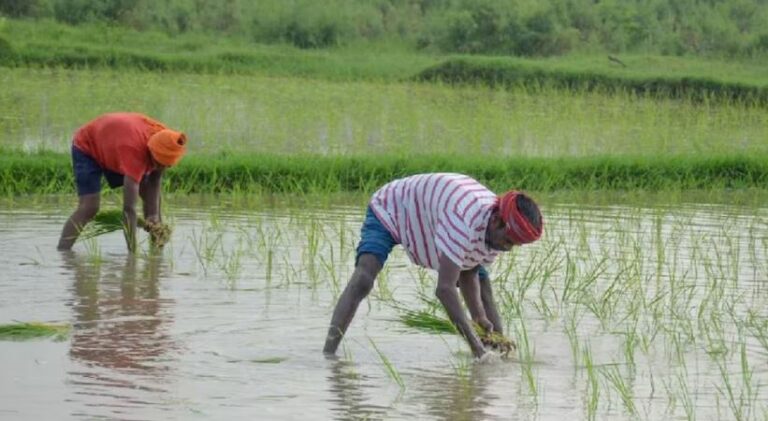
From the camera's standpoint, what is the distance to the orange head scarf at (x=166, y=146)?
6738 millimetres

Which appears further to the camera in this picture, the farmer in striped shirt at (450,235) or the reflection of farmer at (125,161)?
the reflection of farmer at (125,161)

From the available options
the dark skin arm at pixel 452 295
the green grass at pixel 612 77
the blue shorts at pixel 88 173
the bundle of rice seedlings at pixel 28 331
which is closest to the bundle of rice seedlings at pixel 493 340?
the dark skin arm at pixel 452 295

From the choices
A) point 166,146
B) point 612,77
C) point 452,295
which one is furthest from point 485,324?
point 612,77

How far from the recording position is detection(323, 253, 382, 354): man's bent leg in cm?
496

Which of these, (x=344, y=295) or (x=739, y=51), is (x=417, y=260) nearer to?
(x=344, y=295)

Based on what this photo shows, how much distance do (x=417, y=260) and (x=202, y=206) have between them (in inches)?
170

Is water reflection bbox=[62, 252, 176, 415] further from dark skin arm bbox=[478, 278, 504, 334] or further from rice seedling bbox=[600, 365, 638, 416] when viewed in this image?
rice seedling bbox=[600, 365, 638, 416]

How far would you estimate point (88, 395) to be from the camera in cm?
443

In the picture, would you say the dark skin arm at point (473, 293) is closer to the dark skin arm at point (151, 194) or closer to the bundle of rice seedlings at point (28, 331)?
the bundle of rice seedlings at point (28, 331)

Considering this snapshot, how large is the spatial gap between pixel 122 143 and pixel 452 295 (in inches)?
107

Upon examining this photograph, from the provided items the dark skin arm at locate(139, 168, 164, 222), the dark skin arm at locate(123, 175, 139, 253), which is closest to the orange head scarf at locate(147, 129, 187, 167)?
the dark skin arm at locate(123, 175, 139, 253)

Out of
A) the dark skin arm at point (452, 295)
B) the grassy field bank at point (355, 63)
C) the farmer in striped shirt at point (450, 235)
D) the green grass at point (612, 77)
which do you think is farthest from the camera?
the grassy field bank at point (355, 63)

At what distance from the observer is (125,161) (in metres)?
6.81

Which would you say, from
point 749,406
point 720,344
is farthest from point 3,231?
point 749,406
